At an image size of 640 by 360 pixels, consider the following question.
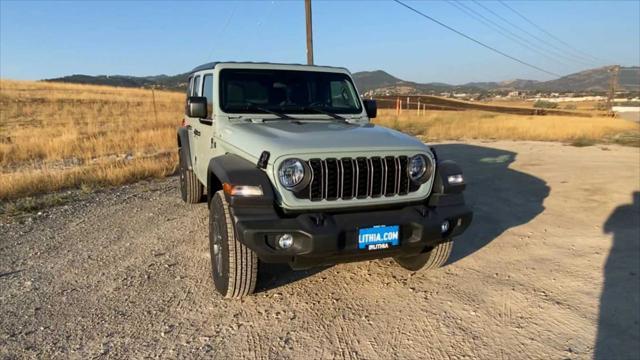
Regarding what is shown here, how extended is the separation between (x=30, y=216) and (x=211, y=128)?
3.38 meters

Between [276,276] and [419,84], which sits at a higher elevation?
[419,84]

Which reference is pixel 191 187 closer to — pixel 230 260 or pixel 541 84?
pixel 230 260

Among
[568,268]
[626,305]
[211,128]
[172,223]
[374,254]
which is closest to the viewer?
[374,254]

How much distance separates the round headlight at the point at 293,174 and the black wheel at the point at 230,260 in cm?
56

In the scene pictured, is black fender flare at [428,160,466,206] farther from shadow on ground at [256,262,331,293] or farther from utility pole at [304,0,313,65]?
utility pole at [304,0,313,65]

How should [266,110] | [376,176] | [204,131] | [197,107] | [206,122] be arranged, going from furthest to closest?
[204,131] < [206,122] < [266,110] < [197,107] < [376,176]

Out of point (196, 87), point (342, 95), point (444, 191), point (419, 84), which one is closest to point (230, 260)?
point (444, 191)

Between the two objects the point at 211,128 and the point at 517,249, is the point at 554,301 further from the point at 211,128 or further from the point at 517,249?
the point at 211,128

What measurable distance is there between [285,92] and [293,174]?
1808 mm

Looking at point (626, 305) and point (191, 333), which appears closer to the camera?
point (191, 333)

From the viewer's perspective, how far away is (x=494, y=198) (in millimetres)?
7051

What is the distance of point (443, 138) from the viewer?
53.0 ft

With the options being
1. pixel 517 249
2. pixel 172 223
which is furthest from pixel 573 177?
pixel 172 223

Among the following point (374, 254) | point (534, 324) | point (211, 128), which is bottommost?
point (534, 324)
